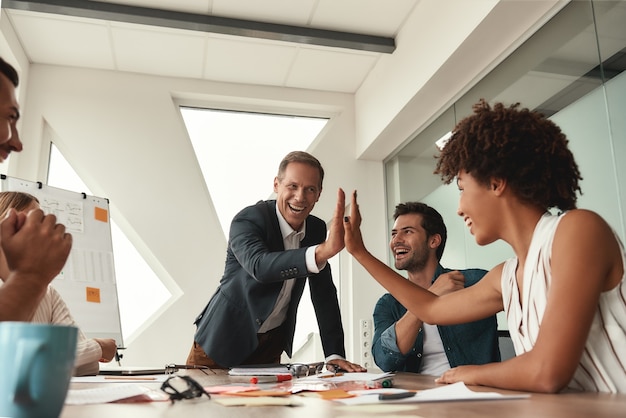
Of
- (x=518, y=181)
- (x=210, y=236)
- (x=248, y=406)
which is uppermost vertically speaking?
(x=210, y=236)

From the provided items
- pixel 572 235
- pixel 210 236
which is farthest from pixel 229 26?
pixel 572 235

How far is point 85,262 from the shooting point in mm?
3732

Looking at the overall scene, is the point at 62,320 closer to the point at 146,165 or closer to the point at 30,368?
the point at 30,368

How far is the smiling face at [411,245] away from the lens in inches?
106

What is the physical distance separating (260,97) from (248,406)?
451 centimetres

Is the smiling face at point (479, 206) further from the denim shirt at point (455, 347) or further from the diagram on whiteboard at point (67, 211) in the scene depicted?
the diagram on whiteboard at point (67, 211)

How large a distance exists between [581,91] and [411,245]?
120 cm

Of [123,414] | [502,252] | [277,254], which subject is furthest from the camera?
[502,252]

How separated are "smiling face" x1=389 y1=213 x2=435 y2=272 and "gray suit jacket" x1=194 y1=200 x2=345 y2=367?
0.44 m

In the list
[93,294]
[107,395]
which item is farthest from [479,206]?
[93,294]

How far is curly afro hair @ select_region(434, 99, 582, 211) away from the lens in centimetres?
130

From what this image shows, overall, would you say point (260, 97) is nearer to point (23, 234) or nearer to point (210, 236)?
point (210, 236)

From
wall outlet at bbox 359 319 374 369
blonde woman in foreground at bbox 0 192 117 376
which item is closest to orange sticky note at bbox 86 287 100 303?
blonde woman in foreground at bbox 0 192 117 376

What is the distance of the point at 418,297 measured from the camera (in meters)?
1.59
